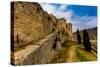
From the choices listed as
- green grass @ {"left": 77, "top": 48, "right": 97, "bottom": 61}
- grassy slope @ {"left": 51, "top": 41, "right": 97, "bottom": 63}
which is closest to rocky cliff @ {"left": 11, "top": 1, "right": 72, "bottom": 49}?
grassy slope @ {"left": 51, "top": 41, "right": 97, "bottom": 63}

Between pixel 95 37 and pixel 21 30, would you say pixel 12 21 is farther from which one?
pixel 95 37

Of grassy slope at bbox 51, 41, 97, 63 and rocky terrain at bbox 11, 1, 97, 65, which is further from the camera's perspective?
grassy slope at bbox 51, 41, 97, 63

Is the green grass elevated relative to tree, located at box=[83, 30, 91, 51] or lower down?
lower down

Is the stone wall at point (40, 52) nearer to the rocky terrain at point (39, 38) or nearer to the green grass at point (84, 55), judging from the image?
the rocky terrain at point (39, 38)

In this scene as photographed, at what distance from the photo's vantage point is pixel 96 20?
2516mm

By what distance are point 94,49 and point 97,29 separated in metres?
0.25

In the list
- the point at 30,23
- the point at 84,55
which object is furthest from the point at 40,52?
the point at 84,55

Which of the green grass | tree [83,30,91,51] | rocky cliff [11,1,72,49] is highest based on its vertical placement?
rocky cliff [11,1,72,49]

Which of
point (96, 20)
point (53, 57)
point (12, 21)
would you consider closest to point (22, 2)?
point (12, 21)

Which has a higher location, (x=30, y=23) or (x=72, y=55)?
(x=30, y=23)

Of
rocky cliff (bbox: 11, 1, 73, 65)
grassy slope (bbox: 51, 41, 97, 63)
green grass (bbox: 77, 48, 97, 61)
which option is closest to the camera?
rocky cliff (bbox: 11, 1, 73, 65)

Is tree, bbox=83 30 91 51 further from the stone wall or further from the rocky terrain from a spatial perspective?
the stone wall

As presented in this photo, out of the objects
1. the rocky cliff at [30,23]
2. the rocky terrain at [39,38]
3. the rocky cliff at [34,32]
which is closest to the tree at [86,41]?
the rocky terrain at [39,38]

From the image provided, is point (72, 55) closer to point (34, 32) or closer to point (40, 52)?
point (40, 52)
